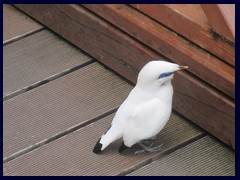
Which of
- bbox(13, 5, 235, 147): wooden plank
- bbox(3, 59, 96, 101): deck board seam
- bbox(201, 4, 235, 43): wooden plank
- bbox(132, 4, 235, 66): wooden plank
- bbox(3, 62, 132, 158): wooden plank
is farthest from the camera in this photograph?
bbox(3, 59, 96, 101): deck board seam

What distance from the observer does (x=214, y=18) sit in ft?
10.6

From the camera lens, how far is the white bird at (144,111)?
10.7 ft

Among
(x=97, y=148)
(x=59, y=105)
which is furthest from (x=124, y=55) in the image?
(x=97, y=148)

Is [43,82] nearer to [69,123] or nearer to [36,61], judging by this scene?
[36,61]

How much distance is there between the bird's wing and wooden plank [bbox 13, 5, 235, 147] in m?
0.22

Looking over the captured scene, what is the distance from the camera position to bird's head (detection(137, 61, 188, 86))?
3211 mm

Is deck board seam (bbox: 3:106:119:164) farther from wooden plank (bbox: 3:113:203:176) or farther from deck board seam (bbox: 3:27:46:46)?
deck board seam (bbox: 3:27:46:46)

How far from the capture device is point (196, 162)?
3.36 meters

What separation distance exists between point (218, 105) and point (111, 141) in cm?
45

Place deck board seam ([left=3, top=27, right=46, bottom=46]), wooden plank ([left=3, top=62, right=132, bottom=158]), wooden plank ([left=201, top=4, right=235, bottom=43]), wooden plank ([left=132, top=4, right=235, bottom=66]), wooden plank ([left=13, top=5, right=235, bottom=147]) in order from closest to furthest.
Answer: wooden plank ([left=201, top=4, right=235, bottom=43])
wooden plank ([left=132, top=4, right=235, bottom=66])
wooden plank ([left=13, top=5, right=235, bottom=147])
wooden plank ([left=3, top=62, right=132, bottom=158])
deck board seam ([left=3, top=27, right=46, bottom=46])

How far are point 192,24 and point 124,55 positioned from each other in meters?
0.54

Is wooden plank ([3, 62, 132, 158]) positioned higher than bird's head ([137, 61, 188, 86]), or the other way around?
bird's head ([137, 61, 188, 86])

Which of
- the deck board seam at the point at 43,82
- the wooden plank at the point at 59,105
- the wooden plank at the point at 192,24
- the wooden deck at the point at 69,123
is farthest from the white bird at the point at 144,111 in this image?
the deck board seam at the point at 43,82

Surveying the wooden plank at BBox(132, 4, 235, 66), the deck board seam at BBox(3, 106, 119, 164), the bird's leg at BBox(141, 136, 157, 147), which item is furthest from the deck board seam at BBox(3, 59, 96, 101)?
the bird's leg at BBox(141, 136, 157, 147)
